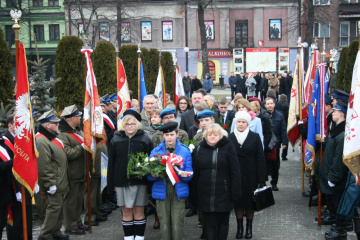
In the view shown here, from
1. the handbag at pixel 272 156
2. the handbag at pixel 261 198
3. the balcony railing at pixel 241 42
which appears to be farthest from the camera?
the balcony railing at pixel 241 42

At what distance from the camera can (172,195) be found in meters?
7.09

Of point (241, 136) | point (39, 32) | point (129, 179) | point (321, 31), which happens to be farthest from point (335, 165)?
point (39, 32)

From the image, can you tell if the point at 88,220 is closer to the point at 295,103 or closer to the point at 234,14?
the point at 295,103

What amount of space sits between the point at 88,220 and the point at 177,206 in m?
2.06

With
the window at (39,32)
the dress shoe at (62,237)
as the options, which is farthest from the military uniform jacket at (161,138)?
the window at (39,32)

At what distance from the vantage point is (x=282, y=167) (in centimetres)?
1359

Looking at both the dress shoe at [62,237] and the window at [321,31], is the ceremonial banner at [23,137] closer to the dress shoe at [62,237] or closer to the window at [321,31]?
the dress shoe at [62,237]

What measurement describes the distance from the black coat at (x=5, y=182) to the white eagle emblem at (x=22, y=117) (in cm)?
34

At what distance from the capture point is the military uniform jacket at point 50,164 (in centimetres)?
741

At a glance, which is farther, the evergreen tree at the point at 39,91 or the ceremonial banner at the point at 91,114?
the evergreen tree at the point at 39,91

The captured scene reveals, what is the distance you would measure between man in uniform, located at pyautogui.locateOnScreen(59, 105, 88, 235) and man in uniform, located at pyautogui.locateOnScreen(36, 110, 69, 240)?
352 millimetres

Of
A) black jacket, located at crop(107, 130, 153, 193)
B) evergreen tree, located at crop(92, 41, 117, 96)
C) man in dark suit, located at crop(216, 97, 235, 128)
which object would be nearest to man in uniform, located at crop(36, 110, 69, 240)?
black jacket, located at crop(107, 130, 153, 193)

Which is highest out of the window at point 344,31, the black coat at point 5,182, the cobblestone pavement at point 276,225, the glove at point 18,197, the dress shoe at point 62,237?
the window at point 344,31

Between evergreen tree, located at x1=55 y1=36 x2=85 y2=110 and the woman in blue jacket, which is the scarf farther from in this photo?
evergreen tree, located at x1=55 y1=36 x2=85 y2=110
